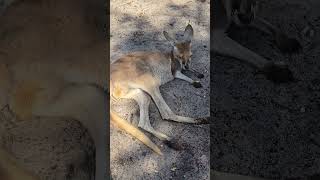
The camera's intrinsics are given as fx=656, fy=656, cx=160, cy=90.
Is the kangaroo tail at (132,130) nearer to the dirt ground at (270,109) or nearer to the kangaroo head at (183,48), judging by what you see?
the dirt ground at (270,109)

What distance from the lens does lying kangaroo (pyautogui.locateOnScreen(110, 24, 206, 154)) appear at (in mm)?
2375

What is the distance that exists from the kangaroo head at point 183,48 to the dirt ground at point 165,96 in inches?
2.1

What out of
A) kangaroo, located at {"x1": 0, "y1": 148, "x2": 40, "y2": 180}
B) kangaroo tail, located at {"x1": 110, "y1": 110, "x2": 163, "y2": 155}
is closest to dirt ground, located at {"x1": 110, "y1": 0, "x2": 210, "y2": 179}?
kangaroo tail, located at {"x1": 110, "y1": 110, "x2": 163, "y2": 155}

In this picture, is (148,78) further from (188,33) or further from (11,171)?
(11,171)

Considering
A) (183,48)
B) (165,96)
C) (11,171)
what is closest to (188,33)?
(183,48)

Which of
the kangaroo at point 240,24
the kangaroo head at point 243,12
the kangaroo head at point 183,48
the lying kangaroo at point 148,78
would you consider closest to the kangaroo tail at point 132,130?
the lying kangaroo at point 148,78

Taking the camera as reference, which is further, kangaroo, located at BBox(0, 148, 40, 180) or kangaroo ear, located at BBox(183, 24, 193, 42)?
kangaroo ear, located at BBox(183, 24, 193, 42)

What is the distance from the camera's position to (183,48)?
2562 mm

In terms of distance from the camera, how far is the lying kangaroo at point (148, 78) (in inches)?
93.5

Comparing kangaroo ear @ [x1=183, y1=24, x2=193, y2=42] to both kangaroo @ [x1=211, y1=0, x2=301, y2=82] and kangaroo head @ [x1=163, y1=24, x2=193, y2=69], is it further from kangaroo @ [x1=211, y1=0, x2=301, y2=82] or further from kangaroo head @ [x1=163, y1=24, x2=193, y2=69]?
kangaroo @ [x1=211, y1=0, x2=301, y2=82]

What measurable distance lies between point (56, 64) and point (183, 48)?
0.51 metres

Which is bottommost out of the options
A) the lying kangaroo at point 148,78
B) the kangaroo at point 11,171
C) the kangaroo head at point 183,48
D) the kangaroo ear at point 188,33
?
the kangaroo at point 11,171

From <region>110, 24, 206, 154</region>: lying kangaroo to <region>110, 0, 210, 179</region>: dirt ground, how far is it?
26 millimetres

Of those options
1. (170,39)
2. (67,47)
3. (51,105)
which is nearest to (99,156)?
(51,105)
